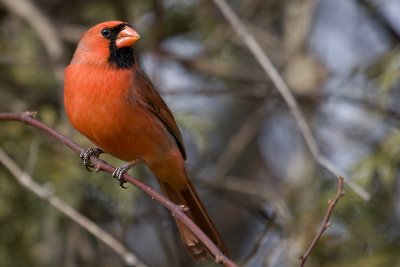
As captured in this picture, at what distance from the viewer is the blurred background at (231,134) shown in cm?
449

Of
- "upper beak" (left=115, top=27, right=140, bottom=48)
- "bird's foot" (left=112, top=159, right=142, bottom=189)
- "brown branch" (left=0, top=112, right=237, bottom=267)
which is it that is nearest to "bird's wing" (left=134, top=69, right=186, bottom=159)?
"upper beak" (left=115, top=27, right=140, bottom=48)

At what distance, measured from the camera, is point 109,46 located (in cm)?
399

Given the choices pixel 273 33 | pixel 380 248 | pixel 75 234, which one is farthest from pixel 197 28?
pixel 380 248

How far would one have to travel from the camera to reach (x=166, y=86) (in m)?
5.53

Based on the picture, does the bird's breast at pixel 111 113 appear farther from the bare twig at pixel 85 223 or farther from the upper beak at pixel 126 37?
the bare twig at pixel 85 223

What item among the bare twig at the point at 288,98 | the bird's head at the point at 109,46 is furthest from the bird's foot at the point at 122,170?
the bare twig at the point at 288,98

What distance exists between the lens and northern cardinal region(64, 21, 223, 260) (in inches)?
146

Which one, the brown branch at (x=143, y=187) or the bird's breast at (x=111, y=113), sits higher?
the bird's breast at (x=111, y=113)

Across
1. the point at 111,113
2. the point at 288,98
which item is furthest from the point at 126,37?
the point at 288,98

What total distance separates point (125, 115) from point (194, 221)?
1.81 feet

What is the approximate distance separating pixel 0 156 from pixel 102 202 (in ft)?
3.06

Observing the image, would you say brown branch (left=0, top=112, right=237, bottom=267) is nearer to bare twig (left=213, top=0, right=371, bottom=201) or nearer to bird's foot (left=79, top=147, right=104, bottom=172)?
bird's foot (left=79, top=147, right=104, bottom=172)

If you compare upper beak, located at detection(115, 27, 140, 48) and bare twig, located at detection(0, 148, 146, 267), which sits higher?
upper beak, located at detection(115, 27, 140, 48)

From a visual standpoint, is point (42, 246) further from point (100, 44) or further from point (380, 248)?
point (380, 248)
